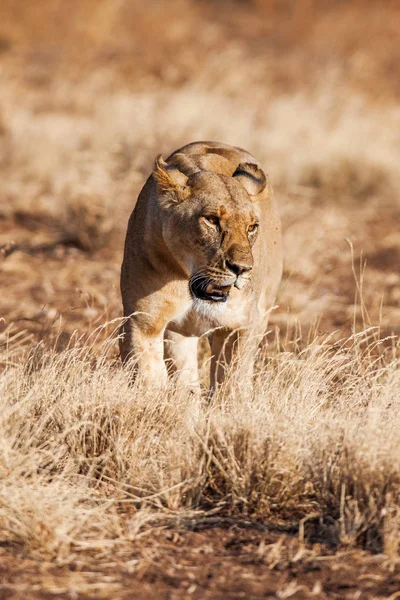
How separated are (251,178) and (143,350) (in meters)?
1.03

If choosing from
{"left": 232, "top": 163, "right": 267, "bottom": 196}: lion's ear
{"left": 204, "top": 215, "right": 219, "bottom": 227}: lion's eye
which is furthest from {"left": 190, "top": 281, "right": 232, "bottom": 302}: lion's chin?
{"left": 232, "top": 163, "right": 267, "bottom": 196}: lion's ear

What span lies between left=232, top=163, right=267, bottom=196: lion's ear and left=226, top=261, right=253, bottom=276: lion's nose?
0.68 m

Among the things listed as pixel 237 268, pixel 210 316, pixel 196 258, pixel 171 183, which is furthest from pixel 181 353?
pixel 237 268

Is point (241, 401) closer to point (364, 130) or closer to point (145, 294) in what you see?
point (145, 294)

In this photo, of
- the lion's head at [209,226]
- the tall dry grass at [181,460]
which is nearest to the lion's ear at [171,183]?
the lion's head at [209,226]

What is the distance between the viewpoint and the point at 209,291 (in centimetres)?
468

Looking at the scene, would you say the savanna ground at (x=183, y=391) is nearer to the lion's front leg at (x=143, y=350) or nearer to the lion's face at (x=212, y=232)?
the lion's front leg at (x=143, y=350)

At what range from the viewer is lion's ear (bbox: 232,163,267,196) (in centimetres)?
502

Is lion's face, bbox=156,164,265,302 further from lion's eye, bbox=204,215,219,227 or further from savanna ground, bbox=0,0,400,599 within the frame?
savanna ground, bbox=0,0,400,599

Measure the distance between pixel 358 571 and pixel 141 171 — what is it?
30.4 feet

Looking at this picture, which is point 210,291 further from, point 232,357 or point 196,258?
point 232,357

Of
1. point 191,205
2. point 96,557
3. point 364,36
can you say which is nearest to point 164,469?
point 96,557

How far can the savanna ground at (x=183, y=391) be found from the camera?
359 cm

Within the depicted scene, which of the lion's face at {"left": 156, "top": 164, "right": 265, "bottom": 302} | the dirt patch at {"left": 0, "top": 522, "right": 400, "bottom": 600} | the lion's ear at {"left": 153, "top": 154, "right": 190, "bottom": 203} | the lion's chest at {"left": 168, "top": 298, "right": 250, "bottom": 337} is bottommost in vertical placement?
the dirt patch at {"left": 0, "top": 522, "right": 400, "bottom": 600}
